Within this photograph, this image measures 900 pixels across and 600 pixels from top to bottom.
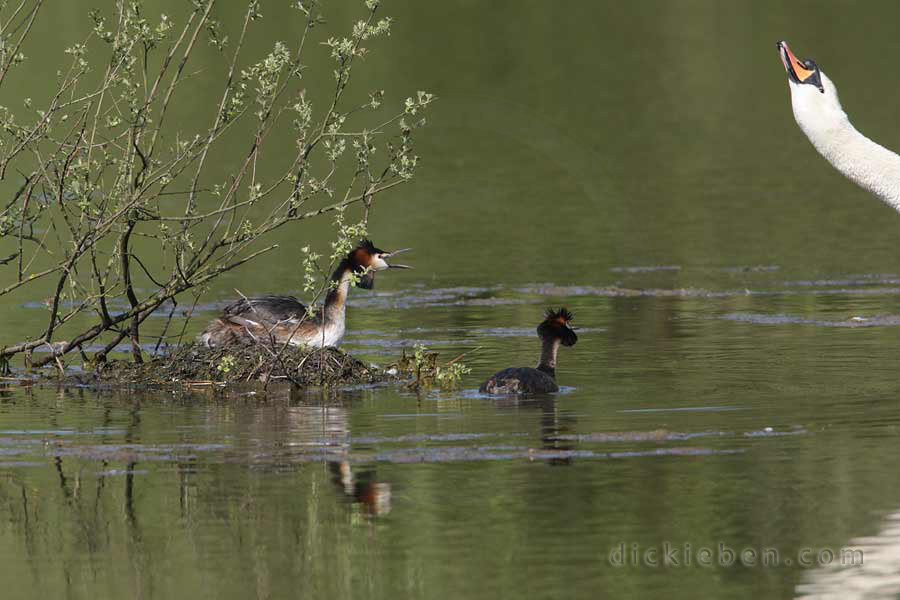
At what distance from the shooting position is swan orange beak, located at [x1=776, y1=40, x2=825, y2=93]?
10.6 m

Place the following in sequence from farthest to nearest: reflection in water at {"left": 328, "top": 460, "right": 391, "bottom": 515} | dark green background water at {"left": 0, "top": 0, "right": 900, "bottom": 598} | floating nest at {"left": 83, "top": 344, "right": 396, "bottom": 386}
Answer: floating nest at {"left": 83, "top": 344, "right": 396, "bottom": 386} < reflection in water at {"left": 328, "top": 460, "right": 391, "bottom": 515} < dark green background water at {"left": 0, "top": 0, "right": 900, "bottom": 598}

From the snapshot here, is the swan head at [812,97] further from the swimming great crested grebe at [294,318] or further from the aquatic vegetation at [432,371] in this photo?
the swimming great crested grebe at [294,318]

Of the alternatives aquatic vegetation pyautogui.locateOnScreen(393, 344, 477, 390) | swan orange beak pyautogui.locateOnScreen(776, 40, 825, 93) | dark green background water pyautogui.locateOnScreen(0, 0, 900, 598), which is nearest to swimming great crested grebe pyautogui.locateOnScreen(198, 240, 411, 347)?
dark green background water pyautogui.locateOnScreen(0, 0, 900, 598)

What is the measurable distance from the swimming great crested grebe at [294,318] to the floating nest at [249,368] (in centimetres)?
23

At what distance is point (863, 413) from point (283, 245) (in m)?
12.5

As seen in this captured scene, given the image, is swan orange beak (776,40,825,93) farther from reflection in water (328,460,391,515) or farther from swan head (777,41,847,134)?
reflection in water (328,460,391,515)

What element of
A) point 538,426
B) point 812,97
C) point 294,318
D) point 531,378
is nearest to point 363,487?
point 538,426

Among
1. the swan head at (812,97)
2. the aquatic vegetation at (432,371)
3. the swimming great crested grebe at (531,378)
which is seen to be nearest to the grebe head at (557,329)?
the swimming great crested grebe at (531,378)

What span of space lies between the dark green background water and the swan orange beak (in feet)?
6.39

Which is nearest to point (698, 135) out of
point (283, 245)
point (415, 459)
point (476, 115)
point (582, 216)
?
point (476, 115)

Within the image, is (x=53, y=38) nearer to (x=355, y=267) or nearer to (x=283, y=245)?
(x=283, y=245)

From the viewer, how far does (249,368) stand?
45.6 feet

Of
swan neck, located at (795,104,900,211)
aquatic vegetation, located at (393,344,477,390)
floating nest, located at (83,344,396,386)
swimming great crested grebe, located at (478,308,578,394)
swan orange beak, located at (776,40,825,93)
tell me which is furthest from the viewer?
floating nest, located at (83,344,396,386)

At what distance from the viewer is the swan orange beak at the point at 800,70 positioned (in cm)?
1061
